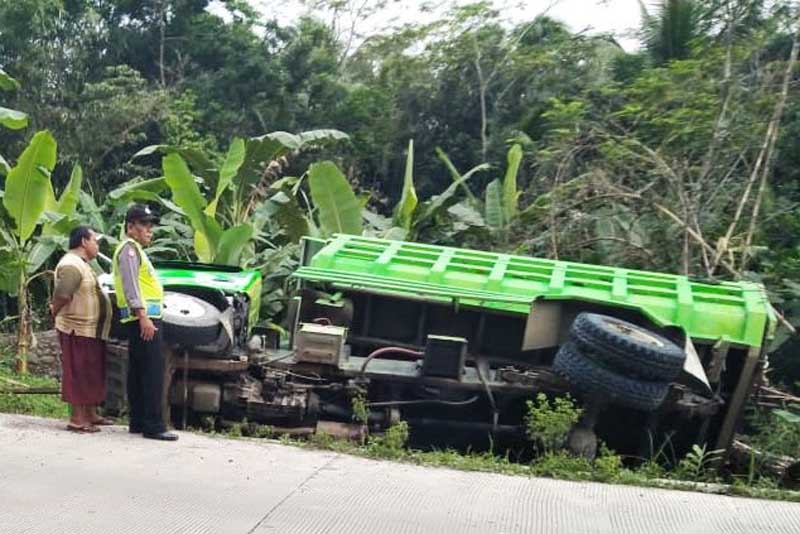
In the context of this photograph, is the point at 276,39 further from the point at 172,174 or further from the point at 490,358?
the point at 490,358

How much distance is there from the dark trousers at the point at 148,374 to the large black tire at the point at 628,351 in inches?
112

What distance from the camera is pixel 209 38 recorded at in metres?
22.8

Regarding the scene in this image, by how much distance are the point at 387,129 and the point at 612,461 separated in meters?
16.9

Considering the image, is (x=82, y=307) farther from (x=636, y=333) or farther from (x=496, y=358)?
(x=636, y=333)

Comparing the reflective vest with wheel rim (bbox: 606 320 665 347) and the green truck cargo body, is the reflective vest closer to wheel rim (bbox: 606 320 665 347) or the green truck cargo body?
the green truck cargo body

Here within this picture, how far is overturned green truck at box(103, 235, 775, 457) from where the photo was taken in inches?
274

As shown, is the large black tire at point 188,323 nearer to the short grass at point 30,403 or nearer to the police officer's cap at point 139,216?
the police officer's cap at point 139,216

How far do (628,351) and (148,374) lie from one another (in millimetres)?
3187

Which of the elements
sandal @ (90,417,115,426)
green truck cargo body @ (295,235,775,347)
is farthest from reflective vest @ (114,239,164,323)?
green truck cargo body @ (295,235,775,347)

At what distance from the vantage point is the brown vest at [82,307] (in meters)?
6.67

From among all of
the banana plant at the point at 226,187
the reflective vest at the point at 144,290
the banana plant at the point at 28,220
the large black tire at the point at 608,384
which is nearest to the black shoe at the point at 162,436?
the reflective vest at the point at 144,290

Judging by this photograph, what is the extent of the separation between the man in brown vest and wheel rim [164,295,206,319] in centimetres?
41

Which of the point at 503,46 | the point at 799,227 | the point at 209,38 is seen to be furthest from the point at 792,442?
the point at 209,38

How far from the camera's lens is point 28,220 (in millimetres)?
10109
